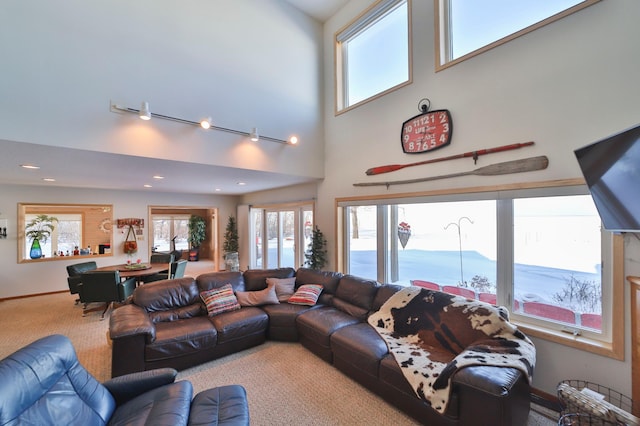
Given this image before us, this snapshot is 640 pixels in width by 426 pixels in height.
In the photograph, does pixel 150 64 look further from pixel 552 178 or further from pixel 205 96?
pixel 552 178

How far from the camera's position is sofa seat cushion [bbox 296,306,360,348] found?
3.00m

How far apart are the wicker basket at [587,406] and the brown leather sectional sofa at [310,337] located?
0.36 metres

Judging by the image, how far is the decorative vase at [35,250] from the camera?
18.5ft

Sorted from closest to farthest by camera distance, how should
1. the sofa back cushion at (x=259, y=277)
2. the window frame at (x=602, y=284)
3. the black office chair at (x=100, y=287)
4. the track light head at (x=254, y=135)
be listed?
the window frame at (x=602, y=284) < the track light head at (x=254, y=135) < the sofa back cushion at (x=259, y=277) < the black office chair at (x=100, y=287)

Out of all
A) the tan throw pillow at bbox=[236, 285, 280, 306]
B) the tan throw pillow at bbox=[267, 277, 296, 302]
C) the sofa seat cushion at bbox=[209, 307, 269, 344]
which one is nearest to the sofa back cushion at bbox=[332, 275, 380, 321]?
the tan throw pillow at bbox=[267, 277, 296, 302]

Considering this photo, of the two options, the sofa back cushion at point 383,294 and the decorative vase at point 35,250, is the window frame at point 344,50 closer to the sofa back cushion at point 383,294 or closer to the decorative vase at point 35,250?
the sofa back cushion at point 383,294

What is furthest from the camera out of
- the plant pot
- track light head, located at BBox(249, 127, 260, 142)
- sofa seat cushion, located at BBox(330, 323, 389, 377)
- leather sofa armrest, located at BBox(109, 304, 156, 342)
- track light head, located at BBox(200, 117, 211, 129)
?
the plant pot

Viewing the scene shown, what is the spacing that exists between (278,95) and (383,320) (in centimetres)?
372

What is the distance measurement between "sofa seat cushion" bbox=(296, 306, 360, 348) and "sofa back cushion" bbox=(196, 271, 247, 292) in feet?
3.66

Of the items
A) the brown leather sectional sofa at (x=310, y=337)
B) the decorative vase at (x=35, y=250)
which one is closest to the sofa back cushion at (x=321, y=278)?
the brown leather sectional sofa at (x=310, y=337)

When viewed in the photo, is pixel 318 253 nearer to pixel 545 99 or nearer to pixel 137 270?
pixel 137 270

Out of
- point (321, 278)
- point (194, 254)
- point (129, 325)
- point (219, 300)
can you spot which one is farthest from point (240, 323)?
point (194, 254)

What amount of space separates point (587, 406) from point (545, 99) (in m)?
2.54

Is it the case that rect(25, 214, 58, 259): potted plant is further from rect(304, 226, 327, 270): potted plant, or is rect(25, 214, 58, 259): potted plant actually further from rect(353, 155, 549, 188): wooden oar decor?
rect(353, 155, 549, 188): wooden oar decor
